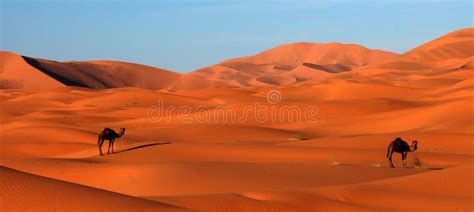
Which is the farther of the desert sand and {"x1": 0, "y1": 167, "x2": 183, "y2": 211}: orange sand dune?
the desert sand

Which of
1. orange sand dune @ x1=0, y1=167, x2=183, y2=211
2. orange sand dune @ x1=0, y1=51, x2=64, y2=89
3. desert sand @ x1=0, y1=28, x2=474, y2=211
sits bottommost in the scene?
orange sand dune @ x1=0, y1=167, x2=183, y2=211

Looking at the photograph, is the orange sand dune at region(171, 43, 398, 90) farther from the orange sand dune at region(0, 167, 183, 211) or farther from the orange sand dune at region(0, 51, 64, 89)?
the orange sand dune at region(0, 167, 183, 211)

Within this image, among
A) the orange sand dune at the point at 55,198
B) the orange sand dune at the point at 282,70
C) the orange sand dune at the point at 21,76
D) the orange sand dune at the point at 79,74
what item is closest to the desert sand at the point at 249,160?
the orange sand dune at the point at 55,198

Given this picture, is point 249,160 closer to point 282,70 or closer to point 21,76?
point 21,76

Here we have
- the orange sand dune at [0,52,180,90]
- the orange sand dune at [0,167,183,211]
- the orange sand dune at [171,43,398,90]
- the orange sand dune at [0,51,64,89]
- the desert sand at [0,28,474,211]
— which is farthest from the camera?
the orange sand dune at [171,43,398,90]

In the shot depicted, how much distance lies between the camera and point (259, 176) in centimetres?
1382

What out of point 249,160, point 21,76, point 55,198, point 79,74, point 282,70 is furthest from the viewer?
point 282,70

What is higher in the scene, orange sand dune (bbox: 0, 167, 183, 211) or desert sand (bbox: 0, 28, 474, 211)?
desert sand (bbox: 0, 28, 474, 211)

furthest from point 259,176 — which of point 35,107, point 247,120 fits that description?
point 35,107

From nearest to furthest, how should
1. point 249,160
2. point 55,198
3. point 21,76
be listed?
point 55,198 → point 249,160 → point 21,76

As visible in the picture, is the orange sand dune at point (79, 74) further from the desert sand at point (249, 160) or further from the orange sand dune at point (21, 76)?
the desert sand at point (249, 160)

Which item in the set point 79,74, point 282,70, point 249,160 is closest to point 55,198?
point 249,160

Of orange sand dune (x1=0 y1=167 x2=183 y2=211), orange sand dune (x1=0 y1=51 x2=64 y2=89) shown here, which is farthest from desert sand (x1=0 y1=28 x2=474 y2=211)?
orange sand dune (x1=0 y1=51 x2=64 y2=89)

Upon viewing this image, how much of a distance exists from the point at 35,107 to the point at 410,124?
1214 inches
